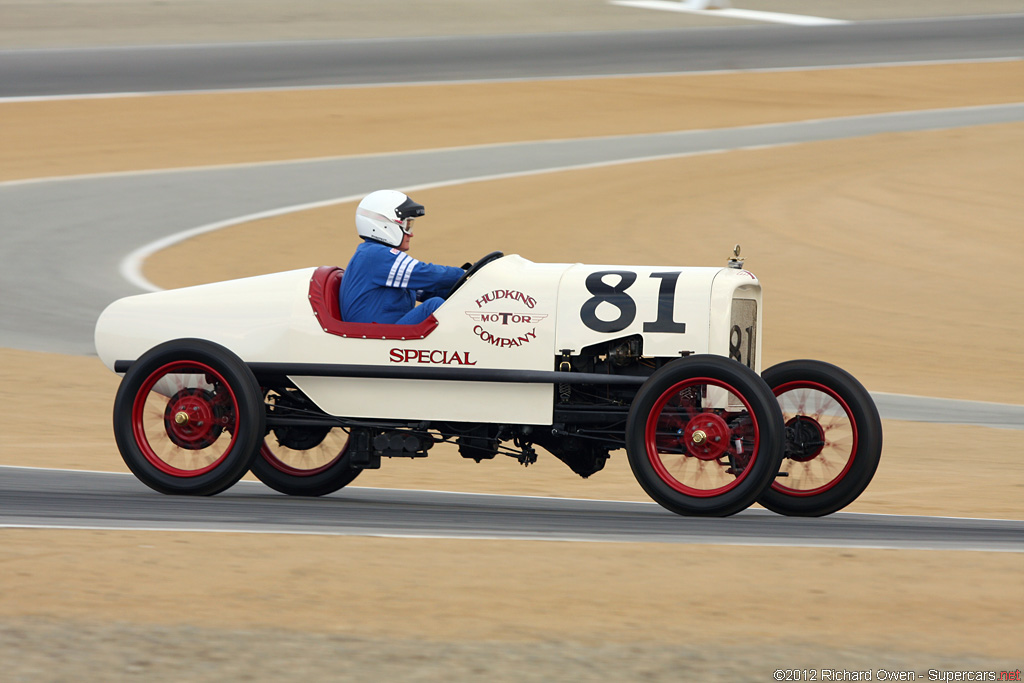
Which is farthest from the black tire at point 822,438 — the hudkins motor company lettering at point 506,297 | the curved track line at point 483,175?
the curved track line at point 483,175

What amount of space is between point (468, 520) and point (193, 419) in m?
1.75

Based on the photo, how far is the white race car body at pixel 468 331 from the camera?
8.59 metres

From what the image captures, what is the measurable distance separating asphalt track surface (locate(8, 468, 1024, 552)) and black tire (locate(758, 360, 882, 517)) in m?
0.13

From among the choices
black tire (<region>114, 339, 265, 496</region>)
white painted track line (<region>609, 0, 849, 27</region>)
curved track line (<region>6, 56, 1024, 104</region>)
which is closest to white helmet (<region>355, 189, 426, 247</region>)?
black tire (<region>114, 339, 265, 496</region>)

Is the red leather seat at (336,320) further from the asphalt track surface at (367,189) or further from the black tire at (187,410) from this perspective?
the asphalt track surface at (367,189)

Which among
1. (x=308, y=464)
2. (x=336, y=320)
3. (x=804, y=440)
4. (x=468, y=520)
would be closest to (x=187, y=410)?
(x=336, y=320)

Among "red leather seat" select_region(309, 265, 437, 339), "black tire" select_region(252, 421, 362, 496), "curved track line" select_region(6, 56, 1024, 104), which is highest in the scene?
"curved track line" select_region(6, 56, 1024, 104)

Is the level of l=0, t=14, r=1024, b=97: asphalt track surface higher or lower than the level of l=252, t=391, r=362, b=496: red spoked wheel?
higher

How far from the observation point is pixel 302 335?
9141 mm

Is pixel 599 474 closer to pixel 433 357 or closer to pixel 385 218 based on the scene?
pixel 433 357

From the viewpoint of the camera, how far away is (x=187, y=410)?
9023 millimetres

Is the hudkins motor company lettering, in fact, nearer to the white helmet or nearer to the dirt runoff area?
the white helmet

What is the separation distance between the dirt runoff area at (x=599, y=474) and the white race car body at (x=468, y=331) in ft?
4.50

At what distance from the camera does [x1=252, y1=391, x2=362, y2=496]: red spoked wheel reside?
964cm
